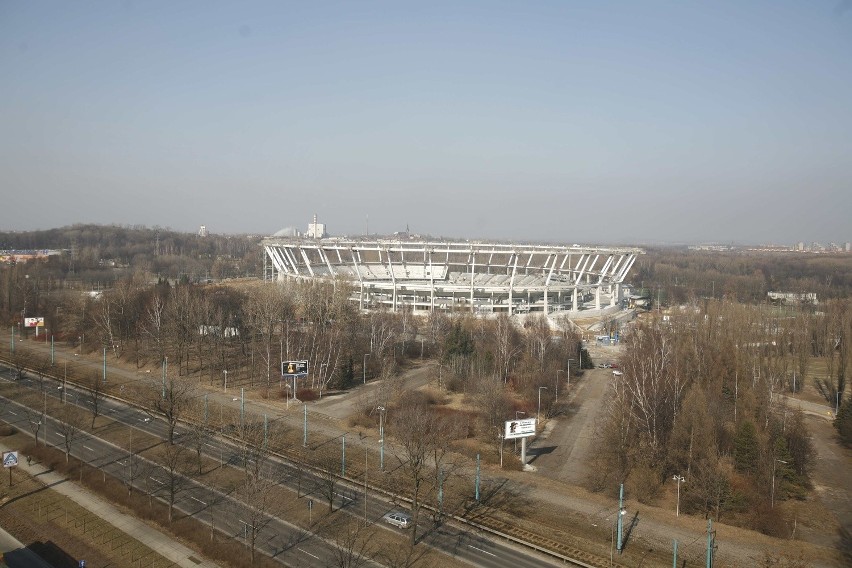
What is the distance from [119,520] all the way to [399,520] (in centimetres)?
752

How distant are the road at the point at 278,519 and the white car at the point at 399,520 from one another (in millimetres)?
286

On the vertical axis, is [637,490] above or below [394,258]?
below

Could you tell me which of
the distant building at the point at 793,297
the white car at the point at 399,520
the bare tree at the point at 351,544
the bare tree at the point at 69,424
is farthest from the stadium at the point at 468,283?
the bare tree at the point at 351,544

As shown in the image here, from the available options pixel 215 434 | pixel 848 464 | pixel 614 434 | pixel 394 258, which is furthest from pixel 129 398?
pixel 394 258

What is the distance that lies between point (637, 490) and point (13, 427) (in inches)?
902

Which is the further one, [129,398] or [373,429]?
[129,398]

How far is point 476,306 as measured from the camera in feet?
190

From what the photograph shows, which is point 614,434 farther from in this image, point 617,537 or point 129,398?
point 129,398

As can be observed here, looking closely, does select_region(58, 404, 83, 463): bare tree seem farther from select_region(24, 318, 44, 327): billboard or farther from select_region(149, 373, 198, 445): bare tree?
select_region(24, 318, 44, 327): billboard

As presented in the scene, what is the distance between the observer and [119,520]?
670 inches

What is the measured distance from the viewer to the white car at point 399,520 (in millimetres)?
16875

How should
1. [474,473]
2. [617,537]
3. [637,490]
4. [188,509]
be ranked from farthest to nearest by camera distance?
1. [474,473]
2. [637,490]
3. [188,509]
4. [617,537]

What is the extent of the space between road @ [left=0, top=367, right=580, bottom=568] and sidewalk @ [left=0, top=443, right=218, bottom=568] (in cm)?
118

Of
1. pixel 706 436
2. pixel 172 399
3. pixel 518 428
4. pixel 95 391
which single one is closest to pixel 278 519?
pixel 172 399
